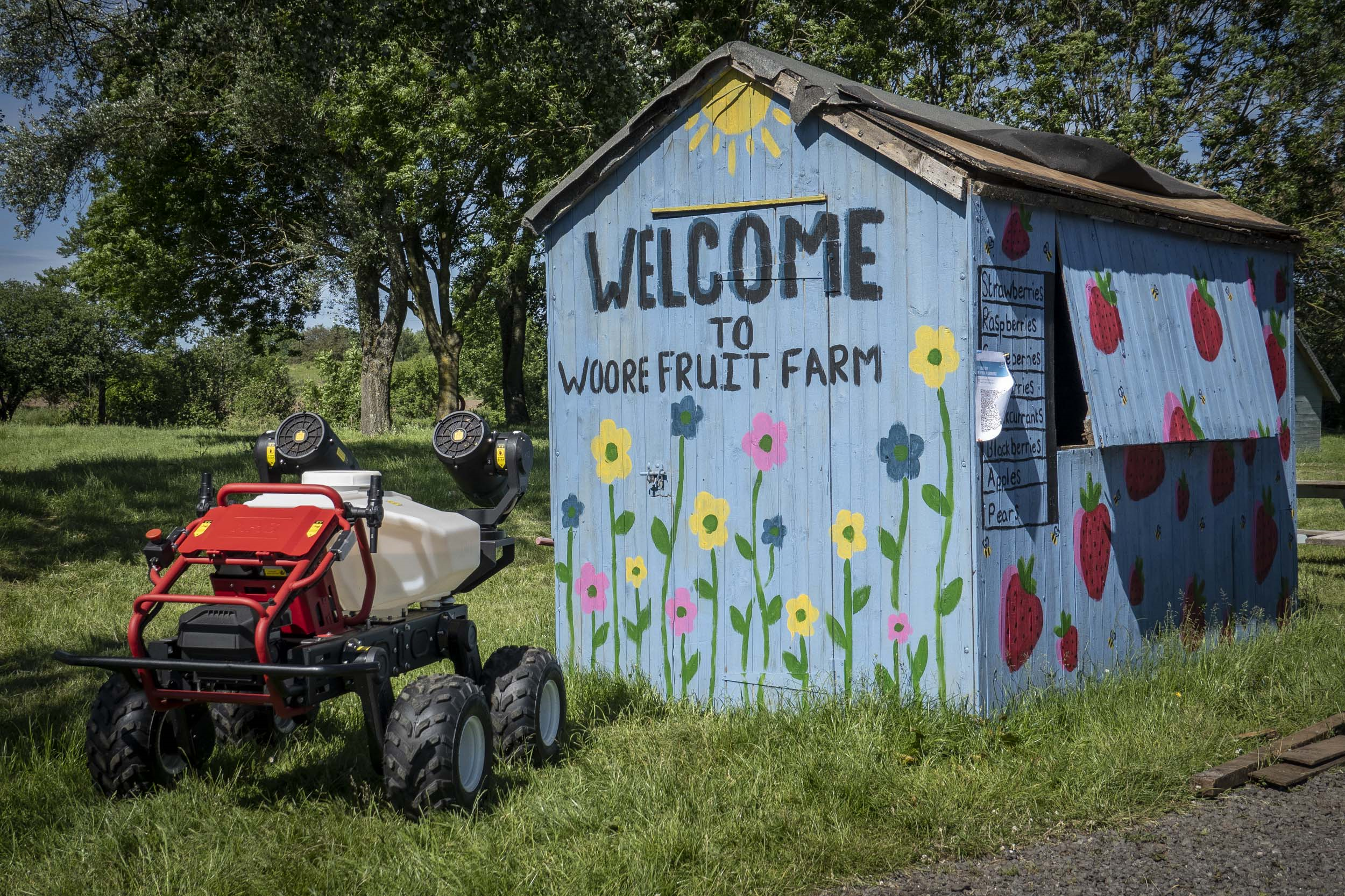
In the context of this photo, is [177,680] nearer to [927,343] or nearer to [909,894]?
[909,894]

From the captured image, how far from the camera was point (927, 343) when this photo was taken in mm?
5590

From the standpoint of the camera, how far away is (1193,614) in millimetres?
7250

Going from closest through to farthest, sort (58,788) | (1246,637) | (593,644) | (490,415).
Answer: (58,788) < (593,644) < (1246,637) < (490,415)

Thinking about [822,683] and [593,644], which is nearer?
[822,683]

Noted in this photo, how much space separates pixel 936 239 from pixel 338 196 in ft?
61.9

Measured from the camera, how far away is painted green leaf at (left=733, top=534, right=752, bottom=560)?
241 inches

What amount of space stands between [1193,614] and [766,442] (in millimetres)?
3192

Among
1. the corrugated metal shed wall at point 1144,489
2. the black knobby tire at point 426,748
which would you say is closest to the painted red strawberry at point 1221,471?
the corrugated metal shed wall at point 1144,489

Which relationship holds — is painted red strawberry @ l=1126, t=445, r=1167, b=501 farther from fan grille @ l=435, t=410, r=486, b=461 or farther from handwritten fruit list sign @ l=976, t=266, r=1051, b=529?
fan grille @ l=435, t=410, r=486, b=461

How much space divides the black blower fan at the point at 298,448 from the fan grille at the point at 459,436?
0.45 meters

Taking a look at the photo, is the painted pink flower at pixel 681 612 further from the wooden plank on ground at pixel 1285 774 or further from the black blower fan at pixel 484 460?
the wooden plank on ground at pixel 1285 774

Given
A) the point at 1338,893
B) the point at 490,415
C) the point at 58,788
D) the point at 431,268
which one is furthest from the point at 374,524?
the point at 490,415

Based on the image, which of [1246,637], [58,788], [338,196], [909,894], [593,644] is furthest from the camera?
[338,196]

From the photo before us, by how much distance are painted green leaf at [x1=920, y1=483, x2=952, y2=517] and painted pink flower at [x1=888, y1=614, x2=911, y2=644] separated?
54cm
